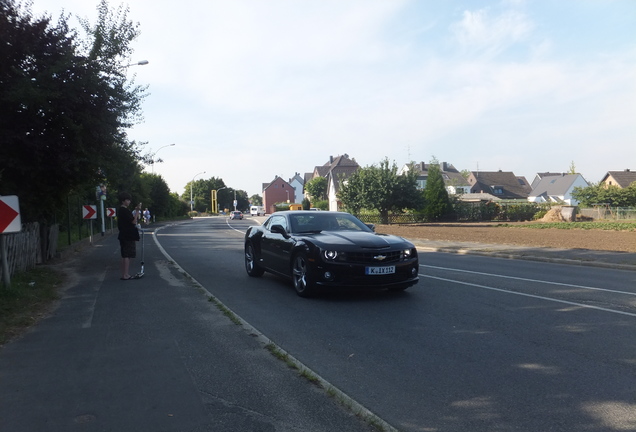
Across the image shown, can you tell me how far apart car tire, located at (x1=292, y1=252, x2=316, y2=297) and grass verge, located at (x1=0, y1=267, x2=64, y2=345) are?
386cm

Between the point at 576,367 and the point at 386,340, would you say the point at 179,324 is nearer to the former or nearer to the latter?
the point at 386,340

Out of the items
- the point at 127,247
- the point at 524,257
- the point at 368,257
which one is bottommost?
the point at 524,257

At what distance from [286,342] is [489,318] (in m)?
2.82

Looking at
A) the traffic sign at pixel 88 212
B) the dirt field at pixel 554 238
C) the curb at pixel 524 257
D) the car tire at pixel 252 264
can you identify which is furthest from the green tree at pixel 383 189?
the car tire at pixel 252 264

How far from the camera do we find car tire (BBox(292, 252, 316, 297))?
874 centimetres

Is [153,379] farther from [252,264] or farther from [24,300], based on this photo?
[252,264]

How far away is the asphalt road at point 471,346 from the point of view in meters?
4.04

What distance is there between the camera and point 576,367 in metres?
5.04

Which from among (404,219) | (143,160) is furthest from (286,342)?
(404,219)

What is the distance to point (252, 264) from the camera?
1176 cm

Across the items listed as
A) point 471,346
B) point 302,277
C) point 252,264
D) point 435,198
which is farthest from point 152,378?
point 435,198

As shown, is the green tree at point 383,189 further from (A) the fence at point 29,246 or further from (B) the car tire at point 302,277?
(B) the car tire at point 302,277

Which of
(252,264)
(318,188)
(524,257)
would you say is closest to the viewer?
(252,264)

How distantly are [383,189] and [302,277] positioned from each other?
3713cm
